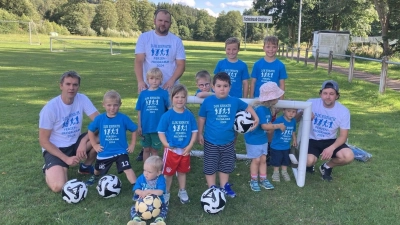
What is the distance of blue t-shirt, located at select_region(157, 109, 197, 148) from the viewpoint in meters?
4.16

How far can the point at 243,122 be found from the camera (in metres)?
4.19

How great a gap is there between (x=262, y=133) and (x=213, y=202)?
126cm

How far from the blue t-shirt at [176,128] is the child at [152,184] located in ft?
1.41

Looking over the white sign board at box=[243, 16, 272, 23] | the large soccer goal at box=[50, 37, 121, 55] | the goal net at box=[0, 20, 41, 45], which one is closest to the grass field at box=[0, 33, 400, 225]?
the large soccer goal at box=[50, 37, 121, 55]

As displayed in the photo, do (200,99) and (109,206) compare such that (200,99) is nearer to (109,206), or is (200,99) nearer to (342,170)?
(109,206)

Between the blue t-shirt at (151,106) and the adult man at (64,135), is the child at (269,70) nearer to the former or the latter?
the blue t-shirt at (151,106)

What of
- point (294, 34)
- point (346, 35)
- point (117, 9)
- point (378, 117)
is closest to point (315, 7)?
point (294, 34)

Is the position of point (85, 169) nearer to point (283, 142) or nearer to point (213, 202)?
point (213, 202)

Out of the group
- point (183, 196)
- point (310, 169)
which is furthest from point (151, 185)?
point (310, 169)

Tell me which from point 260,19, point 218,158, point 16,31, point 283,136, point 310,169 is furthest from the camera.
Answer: point 16,31

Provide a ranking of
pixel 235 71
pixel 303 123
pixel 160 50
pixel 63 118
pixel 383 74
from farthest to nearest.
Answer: pixel 383 74, pixel 235 71, pixel 160 50, pixel 63 118, pixel 303 123

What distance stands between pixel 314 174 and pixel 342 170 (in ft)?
1.70

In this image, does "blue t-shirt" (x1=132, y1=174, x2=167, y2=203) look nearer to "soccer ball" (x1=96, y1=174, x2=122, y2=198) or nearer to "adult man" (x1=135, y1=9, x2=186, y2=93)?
"soccer ball" (x1=96, y1=174, x2=122, y2=198)

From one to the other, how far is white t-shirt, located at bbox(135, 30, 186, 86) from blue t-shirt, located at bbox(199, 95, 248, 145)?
136cm
